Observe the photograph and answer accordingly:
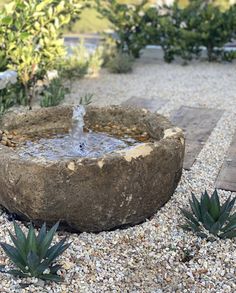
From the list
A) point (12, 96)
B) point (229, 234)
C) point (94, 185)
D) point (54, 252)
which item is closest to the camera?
point (54, 252)

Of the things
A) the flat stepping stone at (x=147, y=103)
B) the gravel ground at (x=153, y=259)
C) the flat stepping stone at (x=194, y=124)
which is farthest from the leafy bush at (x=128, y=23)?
the gravel ground at (x=153, y=259)

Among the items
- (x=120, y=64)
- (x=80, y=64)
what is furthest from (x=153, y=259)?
(x=120, y=64)

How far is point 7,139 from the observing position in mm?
3914

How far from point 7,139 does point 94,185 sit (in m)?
1.17

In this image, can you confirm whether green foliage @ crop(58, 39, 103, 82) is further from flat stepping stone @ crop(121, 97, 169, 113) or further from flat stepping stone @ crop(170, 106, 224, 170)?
flat stepping stone @ crop(170, 106, 224, 170)

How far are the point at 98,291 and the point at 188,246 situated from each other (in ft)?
2.63

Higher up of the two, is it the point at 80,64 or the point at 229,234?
the point at 80,64

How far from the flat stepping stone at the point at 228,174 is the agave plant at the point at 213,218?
0.88 m

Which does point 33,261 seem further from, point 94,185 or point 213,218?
point 213,218

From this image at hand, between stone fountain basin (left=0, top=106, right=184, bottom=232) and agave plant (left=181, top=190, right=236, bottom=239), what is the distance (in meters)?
0.30

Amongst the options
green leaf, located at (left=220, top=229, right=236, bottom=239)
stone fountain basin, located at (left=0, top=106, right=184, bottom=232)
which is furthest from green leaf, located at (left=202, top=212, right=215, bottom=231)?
stone fountain basin, located at (left=0, top=106, right=184, bottom=232)

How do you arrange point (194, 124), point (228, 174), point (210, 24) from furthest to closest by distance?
1. point (210, 24)
2. point (194, 124)
3. point (228, 174)

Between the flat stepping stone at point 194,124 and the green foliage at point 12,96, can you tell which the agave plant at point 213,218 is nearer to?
the flat stepping stone at point 194,124

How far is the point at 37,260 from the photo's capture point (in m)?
2.76
